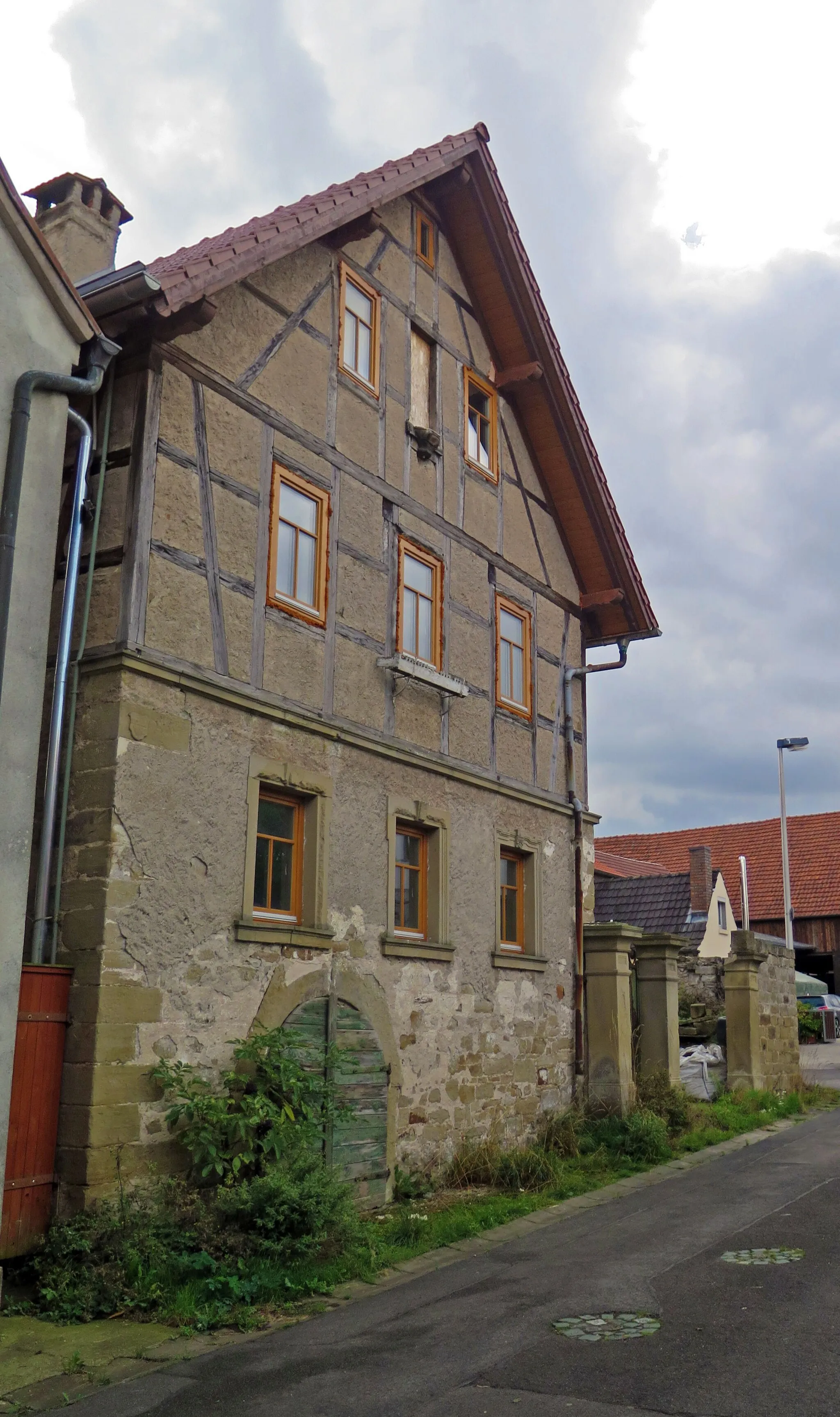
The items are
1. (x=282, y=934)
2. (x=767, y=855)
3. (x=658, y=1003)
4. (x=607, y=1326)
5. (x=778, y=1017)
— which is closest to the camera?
(x=607, y=1326)

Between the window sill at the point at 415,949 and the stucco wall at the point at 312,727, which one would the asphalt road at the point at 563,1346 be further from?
the window sill at the point at 415,949

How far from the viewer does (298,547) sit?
1075 cm

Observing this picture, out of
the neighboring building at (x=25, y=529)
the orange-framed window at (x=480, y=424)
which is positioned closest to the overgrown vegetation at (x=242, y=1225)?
the neighboring building at (x=25, y=529)

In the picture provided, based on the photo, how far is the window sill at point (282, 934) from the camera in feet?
30.9

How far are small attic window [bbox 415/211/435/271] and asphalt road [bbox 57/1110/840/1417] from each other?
Answer: 9715 millimetres

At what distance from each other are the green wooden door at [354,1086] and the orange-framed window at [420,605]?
3538 millimetres

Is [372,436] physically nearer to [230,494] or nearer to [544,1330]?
[230,494]

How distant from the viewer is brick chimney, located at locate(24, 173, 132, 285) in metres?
11.6

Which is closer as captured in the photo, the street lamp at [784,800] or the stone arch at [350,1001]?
the stone arch at [350,1001]

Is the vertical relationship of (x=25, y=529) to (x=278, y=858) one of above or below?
above

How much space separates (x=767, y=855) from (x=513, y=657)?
3090 centimetres

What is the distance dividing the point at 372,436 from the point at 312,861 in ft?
13.8

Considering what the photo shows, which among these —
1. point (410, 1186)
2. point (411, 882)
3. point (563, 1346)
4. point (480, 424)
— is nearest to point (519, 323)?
point (480, 424)

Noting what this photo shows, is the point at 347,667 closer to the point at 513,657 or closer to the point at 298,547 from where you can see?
the point at 298,547
